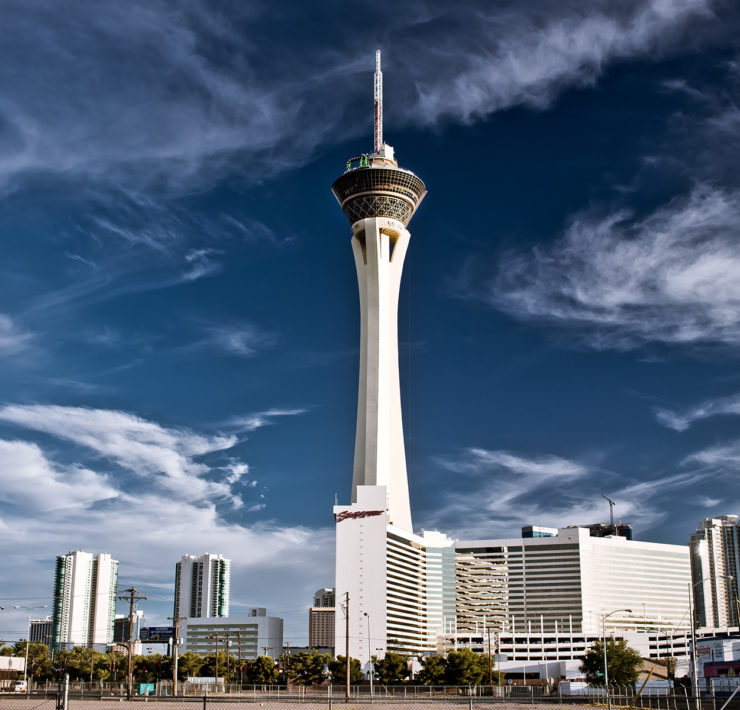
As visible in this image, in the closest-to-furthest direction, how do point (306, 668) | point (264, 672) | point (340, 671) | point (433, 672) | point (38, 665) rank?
point (433, 672), point (264, 672), point (340, 671), point (306, 668), point (38, 665)

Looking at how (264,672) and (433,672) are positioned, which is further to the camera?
(264,672)

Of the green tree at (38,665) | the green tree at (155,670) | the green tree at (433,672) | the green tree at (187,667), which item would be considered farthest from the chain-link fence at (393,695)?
the green tree at (38,665)

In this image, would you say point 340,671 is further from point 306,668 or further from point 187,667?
point 187,667

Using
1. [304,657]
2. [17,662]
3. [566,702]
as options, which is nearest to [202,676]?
[304,657]

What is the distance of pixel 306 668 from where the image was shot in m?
165

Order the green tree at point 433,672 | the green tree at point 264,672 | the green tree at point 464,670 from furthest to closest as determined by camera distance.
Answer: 1. the green tree at point 264,672
2. the green tree at point 433,672
3. the green tree at point 464,670

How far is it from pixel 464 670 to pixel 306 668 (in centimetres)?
3694

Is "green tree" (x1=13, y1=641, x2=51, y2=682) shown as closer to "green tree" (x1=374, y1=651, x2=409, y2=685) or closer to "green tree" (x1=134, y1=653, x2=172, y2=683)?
"green tree" (x1=134, y1=653, x2=172, y2=683)

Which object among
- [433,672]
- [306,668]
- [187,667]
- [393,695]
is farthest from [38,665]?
[393,695]

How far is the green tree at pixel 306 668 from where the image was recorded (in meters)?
161

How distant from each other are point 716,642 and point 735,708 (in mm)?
109621

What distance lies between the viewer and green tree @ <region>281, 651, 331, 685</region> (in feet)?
529

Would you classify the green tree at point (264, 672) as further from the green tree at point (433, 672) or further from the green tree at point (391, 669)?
the green tree at point (433, 672)

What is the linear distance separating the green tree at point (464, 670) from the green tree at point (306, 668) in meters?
28.6
